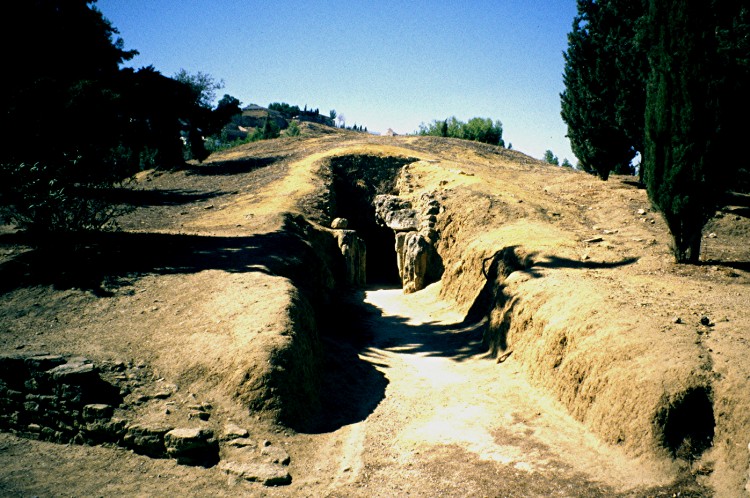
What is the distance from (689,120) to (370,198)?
17425 mm

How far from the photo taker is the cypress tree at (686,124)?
37.6 feet

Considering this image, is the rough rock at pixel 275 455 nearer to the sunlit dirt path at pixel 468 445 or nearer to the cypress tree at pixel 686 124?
the sunlit dirt path at pixel 468 445

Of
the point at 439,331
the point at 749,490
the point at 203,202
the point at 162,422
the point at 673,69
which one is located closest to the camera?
the point at 749,490

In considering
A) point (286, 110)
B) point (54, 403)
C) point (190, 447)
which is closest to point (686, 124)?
point (190, 447)

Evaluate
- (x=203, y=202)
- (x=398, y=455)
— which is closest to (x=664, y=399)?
(x=398, y=455)

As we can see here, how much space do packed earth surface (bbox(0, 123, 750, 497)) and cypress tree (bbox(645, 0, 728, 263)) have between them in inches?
58.8

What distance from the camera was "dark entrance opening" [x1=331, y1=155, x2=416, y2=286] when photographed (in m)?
26.7

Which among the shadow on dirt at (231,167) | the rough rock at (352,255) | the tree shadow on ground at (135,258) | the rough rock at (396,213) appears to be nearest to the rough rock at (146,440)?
the tree shadow on ground at (135,258)

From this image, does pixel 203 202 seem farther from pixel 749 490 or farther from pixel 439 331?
pixel 749 490

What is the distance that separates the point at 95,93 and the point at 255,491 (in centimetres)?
1118

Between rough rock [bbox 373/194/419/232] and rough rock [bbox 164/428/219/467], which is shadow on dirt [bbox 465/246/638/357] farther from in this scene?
rough rock [bbox 164/428/219/467]

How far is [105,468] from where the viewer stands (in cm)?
662

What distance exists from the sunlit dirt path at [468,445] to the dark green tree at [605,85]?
48.1 ft

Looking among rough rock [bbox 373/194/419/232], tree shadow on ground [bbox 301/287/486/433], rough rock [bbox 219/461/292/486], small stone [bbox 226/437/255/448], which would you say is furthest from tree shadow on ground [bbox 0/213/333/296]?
rough rock [bbox 373/194/419/232]
